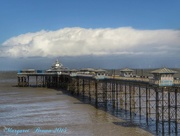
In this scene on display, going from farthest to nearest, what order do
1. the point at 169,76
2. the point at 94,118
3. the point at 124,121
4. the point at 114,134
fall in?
the point at 94,118
the point at 124,121
the point at 169,76
the point at 114,134

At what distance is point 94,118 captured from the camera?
40.1 meters

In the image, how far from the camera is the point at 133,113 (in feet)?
139

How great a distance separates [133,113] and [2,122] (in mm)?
15536

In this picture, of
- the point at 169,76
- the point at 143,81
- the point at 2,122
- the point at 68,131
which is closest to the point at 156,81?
the point at 169,76

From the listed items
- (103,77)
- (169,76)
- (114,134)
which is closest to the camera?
(114,134)

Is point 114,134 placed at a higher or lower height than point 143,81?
lower

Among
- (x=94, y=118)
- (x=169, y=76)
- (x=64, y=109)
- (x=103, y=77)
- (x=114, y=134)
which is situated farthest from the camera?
(x=103, y=77)

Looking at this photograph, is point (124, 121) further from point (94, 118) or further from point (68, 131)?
point (68, 131)

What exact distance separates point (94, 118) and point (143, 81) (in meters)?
7.35

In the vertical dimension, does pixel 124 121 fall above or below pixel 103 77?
below

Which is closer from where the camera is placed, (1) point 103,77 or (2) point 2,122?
(2) point 2,122

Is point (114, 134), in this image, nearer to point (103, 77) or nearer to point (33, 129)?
point (33, 129)

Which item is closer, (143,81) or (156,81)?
(156,81)

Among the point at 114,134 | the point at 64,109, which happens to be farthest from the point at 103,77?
the point at 114,134
